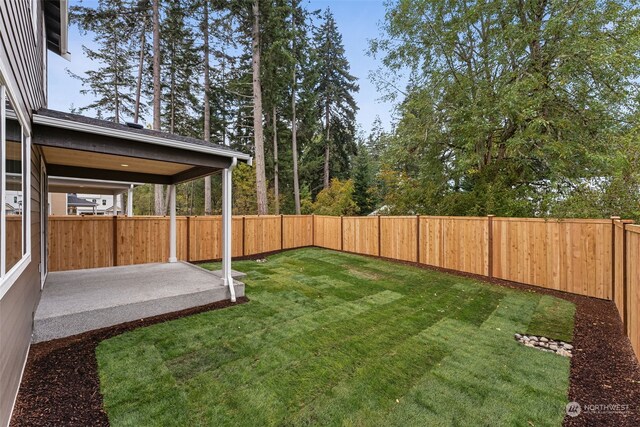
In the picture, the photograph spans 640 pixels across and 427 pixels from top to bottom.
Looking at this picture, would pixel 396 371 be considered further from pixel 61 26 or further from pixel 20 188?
pixel 61 26

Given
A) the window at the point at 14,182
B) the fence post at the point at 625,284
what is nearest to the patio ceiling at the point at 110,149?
the window at the point at 14,182

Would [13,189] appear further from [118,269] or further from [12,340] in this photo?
[118,269]

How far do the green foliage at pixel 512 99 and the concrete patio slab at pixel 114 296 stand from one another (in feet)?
24.1

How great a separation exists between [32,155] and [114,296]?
225cm

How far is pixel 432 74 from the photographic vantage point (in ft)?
29.8

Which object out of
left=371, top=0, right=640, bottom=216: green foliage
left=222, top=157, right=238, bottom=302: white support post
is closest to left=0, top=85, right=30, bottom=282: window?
left=222, top=157, right=238, bottom=302: white support post

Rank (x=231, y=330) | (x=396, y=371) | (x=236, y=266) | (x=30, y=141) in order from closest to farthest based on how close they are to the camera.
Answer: (x=396, y=371), (x=30, y=141), (x=231, y=330), (x=236, y=266)

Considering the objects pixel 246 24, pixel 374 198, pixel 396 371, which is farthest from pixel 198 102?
pixel 396 371

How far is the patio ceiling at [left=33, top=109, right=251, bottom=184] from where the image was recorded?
11.7 feet

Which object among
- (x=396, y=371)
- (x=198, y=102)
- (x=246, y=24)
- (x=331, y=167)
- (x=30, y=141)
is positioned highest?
(x=246, y=24)

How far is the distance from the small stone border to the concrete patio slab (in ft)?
14.7

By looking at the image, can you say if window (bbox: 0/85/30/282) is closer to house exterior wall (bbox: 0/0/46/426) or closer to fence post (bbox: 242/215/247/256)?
house exterior wall (bbox: 0/0/46/426)

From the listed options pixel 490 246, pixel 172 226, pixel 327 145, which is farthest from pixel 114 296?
pixel 327 145

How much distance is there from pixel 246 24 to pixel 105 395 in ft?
43.0
